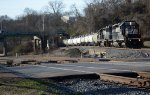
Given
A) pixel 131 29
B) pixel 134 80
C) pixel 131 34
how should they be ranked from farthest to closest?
pixel 131 29 → pixel 131 34 → pixel 134 80

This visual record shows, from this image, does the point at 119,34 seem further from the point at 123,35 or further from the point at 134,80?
the point at 134,80

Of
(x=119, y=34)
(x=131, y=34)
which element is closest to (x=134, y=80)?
(x=131, y=34)

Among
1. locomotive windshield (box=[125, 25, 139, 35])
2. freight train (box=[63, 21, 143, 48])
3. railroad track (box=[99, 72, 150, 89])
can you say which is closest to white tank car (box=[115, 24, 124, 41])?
freight train (box=[63, 21, 143, 48])

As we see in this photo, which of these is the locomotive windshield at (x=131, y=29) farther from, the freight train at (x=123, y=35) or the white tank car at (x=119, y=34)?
the white tank car at (x=119, y=34)

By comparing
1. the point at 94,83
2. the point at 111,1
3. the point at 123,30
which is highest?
the point at 111,1

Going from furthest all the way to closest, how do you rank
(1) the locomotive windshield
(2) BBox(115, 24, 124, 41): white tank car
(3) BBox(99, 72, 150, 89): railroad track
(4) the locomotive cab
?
(1) the locomotive windshield → (2) BBox(115, 24, 124, 41): white tank car → (4) the locomotive cab → (3) BBox(99, 72, 150, 89): railroad track

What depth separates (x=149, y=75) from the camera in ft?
61.1

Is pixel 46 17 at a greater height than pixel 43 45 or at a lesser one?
greater

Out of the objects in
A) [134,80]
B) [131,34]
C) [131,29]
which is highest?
[131,29]

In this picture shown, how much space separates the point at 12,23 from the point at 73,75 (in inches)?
5961

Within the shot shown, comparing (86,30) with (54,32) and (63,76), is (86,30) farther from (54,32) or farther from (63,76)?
(63,76)

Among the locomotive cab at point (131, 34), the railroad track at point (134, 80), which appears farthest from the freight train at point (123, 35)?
the railroad track at point (134, 80)

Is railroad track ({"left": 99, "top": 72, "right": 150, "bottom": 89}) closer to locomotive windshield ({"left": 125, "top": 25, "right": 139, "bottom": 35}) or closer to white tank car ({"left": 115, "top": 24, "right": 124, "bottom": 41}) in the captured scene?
white tank car ({"left": 115, "top": 24, "right": 124, "bottom": 41})

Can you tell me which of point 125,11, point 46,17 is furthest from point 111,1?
point 46,17
